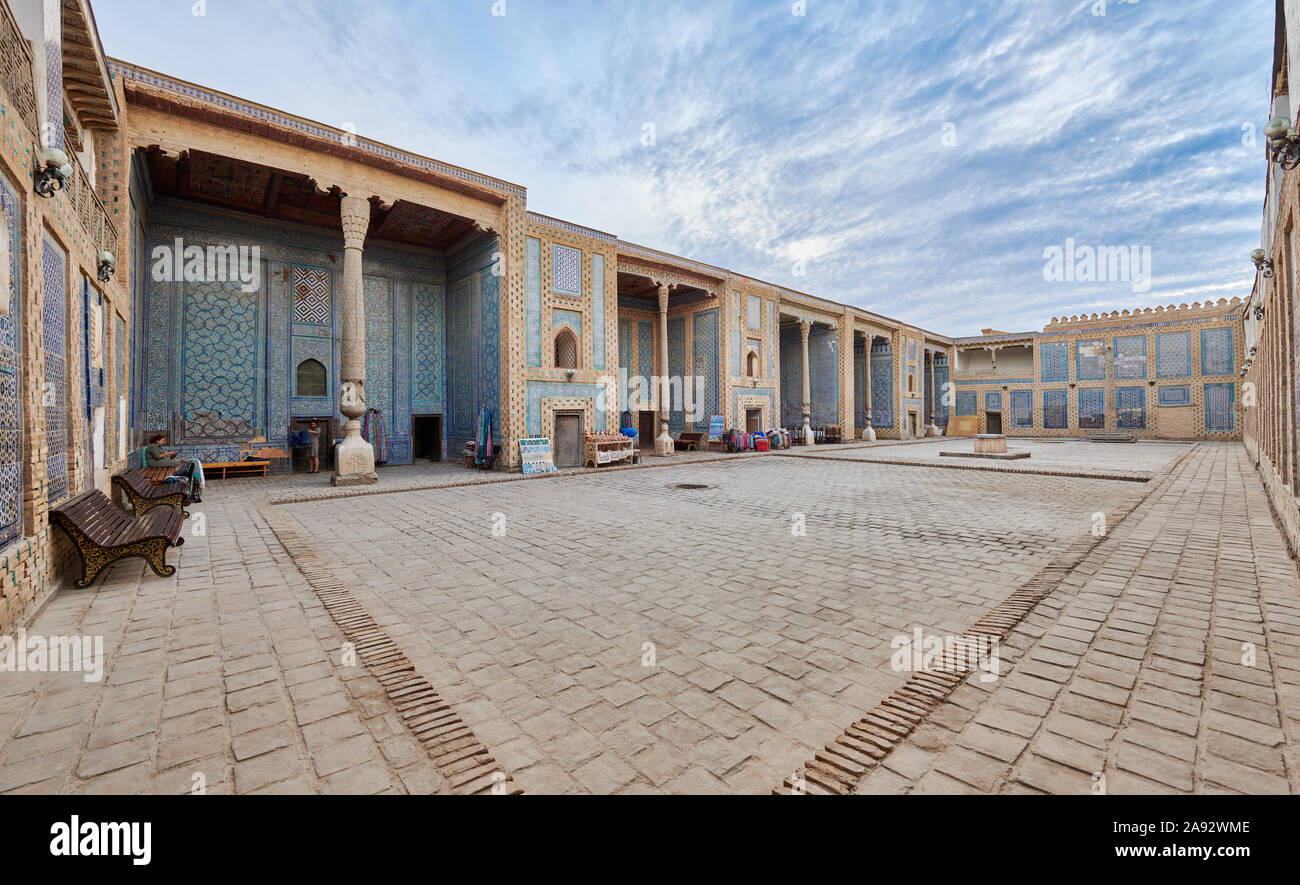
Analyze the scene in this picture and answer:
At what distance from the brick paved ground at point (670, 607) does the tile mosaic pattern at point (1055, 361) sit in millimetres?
28594

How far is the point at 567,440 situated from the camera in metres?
15.1

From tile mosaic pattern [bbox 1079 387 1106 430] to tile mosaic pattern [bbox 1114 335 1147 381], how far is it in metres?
1.33

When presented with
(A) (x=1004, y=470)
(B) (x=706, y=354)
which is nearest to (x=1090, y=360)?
(B) (x=706, y=354)

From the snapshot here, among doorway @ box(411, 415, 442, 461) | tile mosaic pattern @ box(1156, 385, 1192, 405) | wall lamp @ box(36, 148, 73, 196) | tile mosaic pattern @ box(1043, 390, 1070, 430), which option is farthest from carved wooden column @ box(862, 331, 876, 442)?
wall lamp @ box(36, 148, 73, 196)

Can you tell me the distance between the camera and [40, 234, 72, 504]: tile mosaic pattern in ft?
14.9

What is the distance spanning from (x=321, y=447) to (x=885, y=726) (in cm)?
1558

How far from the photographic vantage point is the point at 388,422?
50.7 feet

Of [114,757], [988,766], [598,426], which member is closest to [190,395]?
[598,426]

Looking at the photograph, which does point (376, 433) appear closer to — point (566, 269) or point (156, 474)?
point (156, 474)

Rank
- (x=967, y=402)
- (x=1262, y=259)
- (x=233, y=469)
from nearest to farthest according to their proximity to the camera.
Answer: (x=1262, y=259), (x=233, y=469), (x=967, y=402)

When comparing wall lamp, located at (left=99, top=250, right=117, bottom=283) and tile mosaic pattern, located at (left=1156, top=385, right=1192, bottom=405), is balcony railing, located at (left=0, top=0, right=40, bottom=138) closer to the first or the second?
wall lamp, located at (left=99, top=250, right=117, bottom=283)

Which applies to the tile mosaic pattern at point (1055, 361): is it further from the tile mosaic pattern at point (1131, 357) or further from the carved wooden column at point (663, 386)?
the carved wooden column at point (663, 386)

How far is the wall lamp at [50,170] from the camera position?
4.23 metres
